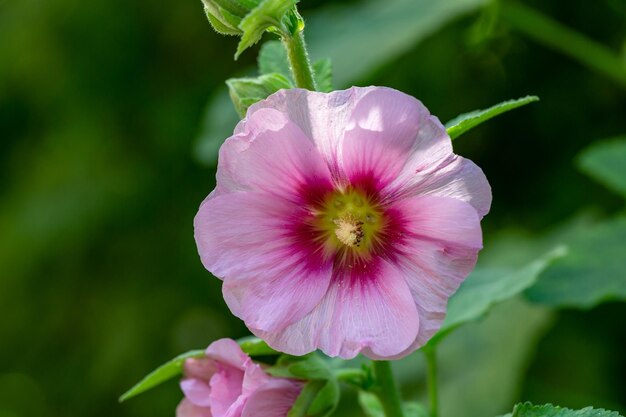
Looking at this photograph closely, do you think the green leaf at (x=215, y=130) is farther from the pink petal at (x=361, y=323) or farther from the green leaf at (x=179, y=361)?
the pink petal at (x=361, y=323)

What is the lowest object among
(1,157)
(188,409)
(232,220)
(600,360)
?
(600,360)

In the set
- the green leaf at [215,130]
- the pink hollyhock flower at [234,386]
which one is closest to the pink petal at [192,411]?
the pink hollyhock flower at [234,386]

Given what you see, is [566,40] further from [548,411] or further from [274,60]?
[548,411]

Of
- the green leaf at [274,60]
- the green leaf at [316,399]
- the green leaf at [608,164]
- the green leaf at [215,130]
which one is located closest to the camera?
the green leaf at [316,399]

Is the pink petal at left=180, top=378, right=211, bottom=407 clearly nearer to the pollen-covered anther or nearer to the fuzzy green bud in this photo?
the pollen-covered anther

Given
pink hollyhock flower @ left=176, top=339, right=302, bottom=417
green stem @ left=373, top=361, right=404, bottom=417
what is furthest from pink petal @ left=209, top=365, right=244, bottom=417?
green stem @ left=373, top=361, right=404, bottom=417

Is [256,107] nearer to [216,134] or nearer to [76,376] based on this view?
[216,134]

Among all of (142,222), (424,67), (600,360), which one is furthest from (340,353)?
(142,222)
